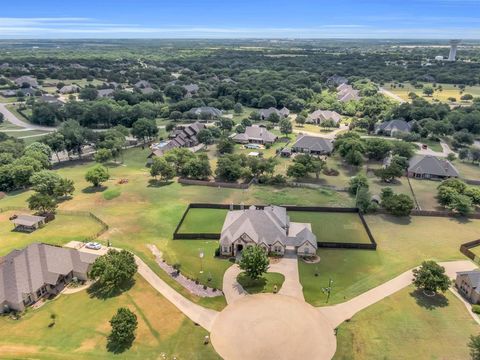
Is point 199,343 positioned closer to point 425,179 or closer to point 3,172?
point 3,172

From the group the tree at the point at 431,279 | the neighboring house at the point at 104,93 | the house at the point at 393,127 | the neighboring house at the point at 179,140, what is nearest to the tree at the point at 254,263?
the tree at the point at 431,279

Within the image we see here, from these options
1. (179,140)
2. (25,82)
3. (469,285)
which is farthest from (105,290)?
(25,82)

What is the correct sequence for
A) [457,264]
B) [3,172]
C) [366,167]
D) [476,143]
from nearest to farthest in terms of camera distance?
[457,264] < [3,172] < [366,167] < [476,143]

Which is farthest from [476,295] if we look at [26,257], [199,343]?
[26,257]

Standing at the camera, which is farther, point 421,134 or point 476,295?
point 421,134

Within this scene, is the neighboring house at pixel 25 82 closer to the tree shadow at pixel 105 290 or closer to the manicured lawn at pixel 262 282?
the tree shadow at pixel 105 290

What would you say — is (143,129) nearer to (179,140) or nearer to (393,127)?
(179,140)
